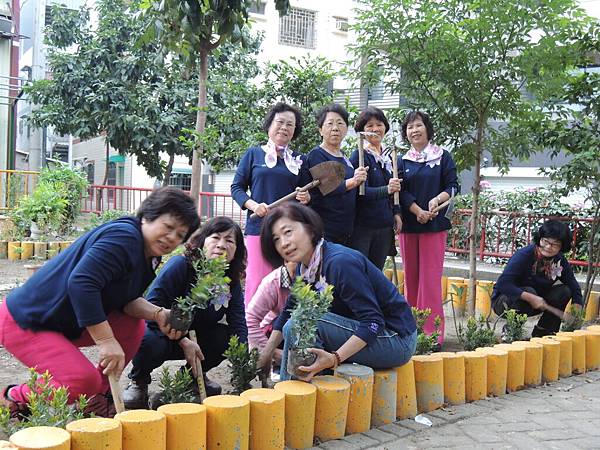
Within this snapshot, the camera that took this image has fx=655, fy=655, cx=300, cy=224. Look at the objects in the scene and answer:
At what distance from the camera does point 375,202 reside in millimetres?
4441

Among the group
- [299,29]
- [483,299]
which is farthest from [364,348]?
[299,29]

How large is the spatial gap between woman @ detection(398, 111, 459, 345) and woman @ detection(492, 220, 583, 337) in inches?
22.3

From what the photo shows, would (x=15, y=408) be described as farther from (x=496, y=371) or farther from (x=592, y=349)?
(x=592, y=349)

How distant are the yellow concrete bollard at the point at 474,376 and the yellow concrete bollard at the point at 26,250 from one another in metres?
7.10

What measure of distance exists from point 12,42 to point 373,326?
15540 mm

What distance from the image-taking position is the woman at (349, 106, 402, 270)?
14.6 feet

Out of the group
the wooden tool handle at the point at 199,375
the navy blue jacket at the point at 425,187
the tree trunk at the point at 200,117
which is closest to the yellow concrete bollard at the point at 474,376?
the navy blue jacket at the point at 425,187

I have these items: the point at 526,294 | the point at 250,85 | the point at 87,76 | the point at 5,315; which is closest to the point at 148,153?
the point at 87,76

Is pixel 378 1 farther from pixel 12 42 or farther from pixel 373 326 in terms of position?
pixel 12 42

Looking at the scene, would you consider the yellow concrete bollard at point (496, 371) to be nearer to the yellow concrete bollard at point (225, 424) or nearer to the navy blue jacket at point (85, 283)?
the yellow concrete bollard at point (225, 424)

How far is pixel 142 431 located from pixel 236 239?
1.23 meters

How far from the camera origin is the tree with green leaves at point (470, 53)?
4828mm

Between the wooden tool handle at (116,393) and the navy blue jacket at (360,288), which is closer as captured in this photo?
the wooden tool handle at (116,393)

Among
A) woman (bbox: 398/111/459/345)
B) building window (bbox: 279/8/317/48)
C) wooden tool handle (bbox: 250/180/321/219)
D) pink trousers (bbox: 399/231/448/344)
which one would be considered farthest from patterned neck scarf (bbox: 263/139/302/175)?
building window (bbox: 279/8/317/48)
